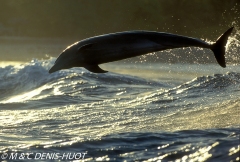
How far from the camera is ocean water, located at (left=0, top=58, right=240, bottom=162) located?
801 cm

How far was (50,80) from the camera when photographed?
1850 centimetres

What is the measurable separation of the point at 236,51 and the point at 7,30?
27.8 metres

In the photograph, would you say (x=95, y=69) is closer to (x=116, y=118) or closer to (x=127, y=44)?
(x=127, y=44)

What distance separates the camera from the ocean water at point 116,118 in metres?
8.01

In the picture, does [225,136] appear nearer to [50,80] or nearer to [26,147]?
[26,147]

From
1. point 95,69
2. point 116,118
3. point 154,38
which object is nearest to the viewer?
point 95,69

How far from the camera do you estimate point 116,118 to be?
37.1 feet

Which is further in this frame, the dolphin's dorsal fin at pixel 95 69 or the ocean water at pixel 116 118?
the ocean water at pixel 116 118

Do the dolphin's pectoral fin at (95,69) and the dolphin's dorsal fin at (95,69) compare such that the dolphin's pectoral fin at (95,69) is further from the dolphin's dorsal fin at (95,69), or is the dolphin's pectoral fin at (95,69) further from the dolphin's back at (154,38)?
the dolphin's back at (154,38)

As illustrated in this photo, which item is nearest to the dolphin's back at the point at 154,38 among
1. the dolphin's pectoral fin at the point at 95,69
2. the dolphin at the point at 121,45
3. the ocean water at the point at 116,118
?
the dolphin at the point at 121,45

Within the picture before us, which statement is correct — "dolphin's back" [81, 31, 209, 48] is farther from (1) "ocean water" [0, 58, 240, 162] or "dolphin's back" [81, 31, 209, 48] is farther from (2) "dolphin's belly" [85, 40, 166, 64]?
(1) "ocean water" [0, 58, 240, 162]

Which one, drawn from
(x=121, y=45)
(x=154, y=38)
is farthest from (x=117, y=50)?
(x=154, y=38)

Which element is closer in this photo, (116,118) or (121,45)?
(121,45)

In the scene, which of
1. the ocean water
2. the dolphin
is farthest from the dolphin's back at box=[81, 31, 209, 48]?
the ocean water
